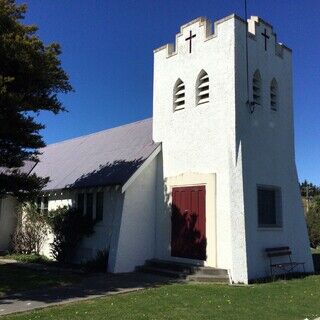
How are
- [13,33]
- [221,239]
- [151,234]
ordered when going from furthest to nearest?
[151,234]
[221,239]
[13,33]

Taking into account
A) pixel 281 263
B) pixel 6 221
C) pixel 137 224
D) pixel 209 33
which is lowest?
pixel 281 263

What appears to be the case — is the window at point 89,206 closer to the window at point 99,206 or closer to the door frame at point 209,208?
the window at point 99,206

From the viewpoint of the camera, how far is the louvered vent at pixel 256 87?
49.8 ft

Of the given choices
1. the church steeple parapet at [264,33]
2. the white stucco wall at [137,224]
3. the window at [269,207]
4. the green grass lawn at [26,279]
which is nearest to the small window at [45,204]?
the green grass lawn at [26,279]

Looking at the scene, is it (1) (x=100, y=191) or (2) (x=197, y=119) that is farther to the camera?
(1) (x=100, y=191)

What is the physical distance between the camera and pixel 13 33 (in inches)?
468

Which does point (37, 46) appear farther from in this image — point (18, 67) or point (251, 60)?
point (251, 60)

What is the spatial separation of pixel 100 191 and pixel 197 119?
15.3 feet

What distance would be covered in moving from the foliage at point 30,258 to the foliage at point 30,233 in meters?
0.45

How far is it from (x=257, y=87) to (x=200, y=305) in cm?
823

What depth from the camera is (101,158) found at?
18859mm

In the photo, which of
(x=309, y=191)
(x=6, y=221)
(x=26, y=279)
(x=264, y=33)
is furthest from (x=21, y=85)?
(x=309, y=191)

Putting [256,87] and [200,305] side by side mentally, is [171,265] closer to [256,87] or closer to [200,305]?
[200,305]

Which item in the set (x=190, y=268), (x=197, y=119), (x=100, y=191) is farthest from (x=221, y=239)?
(x=100, y=191)
